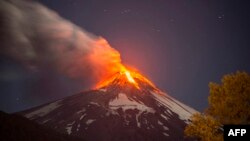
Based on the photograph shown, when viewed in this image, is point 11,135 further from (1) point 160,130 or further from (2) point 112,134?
(1) point 160,130

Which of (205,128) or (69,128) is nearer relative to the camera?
(205,128)

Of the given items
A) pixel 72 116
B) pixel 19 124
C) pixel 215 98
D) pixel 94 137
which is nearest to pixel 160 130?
pixel 94 137

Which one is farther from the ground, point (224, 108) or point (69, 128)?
point (69, 128)

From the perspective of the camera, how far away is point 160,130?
586ft

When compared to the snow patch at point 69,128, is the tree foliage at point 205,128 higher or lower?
lower

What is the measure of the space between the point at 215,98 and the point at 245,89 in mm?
1990

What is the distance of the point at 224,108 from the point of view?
19.8 m

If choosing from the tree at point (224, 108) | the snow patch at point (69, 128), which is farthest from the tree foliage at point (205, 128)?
the snow patch at point (69, 128)

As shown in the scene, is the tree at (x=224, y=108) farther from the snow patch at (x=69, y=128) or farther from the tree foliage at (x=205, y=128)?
the snow patch at (x=69, y=128)

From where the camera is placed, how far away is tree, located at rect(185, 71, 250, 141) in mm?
19391

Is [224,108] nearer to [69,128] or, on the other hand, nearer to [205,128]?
[205,128]

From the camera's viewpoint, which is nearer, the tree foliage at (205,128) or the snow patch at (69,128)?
the tree foliage at (205,128)

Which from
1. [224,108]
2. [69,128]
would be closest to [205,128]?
[224,108]

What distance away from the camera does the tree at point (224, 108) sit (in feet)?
63.6
